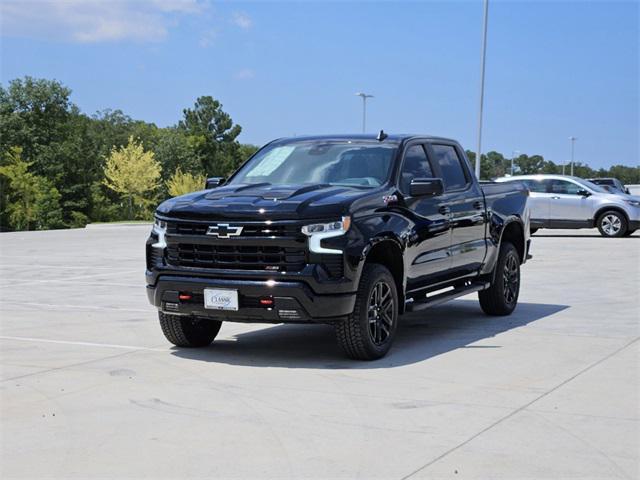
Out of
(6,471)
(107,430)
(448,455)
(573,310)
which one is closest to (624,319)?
(573,310)

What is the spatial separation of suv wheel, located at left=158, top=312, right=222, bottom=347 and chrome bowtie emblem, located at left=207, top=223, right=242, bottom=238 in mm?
931

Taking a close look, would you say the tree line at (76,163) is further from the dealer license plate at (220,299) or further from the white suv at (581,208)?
the dealer license plate at (220,299)

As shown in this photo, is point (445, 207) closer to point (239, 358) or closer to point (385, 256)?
point (385, 256)

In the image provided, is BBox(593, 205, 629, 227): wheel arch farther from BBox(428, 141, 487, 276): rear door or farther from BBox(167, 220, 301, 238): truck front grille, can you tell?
BBox(167, 220, 301, 238): truck front grille

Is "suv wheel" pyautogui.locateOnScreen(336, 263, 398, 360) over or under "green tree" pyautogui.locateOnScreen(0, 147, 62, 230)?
over

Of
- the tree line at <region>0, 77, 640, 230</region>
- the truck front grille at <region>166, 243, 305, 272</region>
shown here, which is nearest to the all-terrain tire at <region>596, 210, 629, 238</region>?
the truck front grille at <region>166, 243, 305, 272</region>

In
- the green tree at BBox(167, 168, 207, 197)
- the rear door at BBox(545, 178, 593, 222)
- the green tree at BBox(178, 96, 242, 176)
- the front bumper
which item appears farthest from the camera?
the green tree at BBox(178, 96, 242, 176)

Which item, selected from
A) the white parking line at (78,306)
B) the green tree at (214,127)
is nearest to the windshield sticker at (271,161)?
the white parking line at (78,306)

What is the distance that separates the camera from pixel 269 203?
25.7ft

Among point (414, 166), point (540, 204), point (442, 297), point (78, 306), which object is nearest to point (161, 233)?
point (414, 166)

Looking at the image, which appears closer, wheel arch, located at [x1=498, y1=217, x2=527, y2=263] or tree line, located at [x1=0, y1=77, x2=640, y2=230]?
wheel arch, located at [x1=498, y1=217, x2=527, y2=263]

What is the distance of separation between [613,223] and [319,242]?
69.3ft

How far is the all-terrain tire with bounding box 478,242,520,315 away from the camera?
10.8m

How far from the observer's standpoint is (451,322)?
34.6 feet
